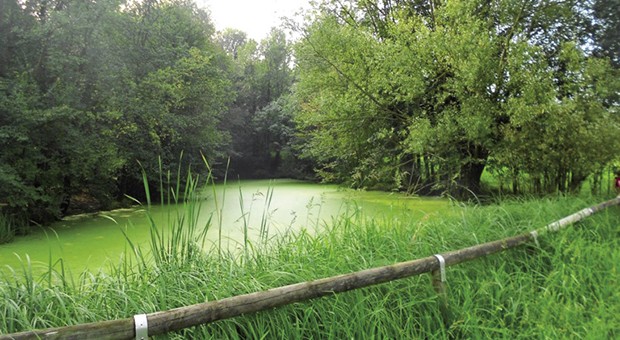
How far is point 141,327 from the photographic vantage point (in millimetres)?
1180

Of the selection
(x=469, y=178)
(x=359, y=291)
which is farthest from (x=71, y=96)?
(x=469, y=178)

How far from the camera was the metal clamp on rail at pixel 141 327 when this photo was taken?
3.86 feet

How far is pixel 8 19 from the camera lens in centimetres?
614

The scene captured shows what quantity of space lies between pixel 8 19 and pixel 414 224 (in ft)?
22.1

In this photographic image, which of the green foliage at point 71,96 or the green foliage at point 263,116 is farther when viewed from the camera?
the green foliage at point 263,116

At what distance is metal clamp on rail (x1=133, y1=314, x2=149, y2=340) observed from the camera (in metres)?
1.18

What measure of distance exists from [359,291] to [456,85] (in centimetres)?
513

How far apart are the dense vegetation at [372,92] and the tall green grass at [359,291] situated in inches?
60.7

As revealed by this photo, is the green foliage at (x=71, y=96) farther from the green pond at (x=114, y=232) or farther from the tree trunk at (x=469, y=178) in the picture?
the tree trunk at (x=469, y=178)

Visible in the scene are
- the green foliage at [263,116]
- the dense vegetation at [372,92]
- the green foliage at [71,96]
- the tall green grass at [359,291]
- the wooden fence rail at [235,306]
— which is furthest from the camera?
the green foliage at [263,116]

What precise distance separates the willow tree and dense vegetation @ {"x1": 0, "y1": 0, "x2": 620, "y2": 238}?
27 millimetres

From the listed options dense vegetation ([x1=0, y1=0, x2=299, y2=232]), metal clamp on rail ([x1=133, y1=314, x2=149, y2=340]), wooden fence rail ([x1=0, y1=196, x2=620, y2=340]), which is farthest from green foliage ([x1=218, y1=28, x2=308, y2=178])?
metal clamp on rail ([x1=133, y1=314, x2=149, y2=340])

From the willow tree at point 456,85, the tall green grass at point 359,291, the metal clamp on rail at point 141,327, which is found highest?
the willow tree at point 456,85

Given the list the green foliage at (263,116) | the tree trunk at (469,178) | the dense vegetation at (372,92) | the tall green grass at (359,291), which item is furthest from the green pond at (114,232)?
the green foliage at (263,116)
